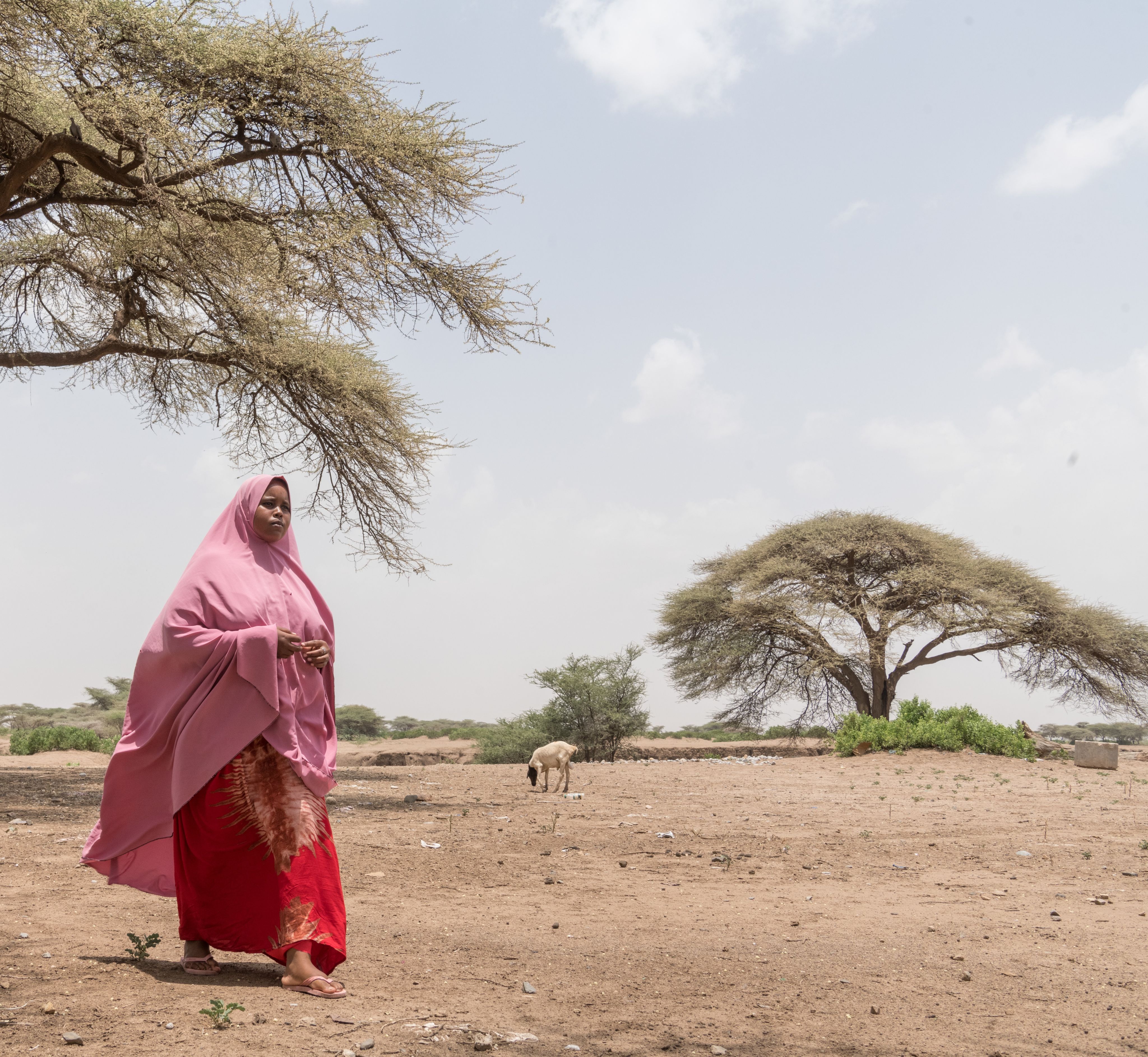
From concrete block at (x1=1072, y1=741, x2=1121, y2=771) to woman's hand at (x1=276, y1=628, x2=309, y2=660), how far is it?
15.5 meters

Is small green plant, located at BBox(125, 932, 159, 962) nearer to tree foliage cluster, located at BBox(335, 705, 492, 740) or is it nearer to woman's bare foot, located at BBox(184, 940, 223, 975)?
woman's bare foot, located at BBox(184, 940, 223, 975)

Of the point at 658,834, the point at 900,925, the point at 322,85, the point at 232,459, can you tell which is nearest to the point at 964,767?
the point at 658,834

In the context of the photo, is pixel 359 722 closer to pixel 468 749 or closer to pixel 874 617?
pixel 468 749

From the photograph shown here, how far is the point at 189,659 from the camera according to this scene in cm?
393

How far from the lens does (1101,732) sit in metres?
52.2

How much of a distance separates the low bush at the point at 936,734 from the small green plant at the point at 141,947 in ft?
49.1

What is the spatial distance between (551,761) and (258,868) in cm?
740

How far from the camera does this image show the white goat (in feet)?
35.7

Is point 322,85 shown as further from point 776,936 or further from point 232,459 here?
point 776,936

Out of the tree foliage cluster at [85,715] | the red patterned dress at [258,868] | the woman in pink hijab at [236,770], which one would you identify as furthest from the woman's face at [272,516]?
the tree foliage cluster at [85,715]

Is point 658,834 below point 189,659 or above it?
below

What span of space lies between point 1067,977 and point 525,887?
3.06 m

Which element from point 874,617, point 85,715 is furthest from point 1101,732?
point 85,715

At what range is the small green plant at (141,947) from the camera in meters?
3.76
